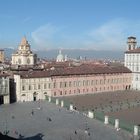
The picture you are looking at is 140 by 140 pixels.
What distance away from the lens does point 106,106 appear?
55219mm

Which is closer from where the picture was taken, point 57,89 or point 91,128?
point 91,128

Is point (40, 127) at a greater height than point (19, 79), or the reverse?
point (19, 79)

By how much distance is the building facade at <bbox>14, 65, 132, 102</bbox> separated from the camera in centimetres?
6294

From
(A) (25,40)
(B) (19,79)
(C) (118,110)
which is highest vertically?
(A) (25,40)

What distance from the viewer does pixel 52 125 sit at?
41.2m

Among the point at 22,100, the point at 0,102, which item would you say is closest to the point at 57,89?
the point at 22,100

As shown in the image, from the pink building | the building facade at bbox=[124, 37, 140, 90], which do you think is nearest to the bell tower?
the building facade at bbox=[124, 37, 140, 90]

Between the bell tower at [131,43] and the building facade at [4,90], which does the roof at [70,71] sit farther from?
the bell tower at [131,43]

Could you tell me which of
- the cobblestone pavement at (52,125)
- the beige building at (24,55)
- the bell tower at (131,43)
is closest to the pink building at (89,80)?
the bell tower at (131,43)

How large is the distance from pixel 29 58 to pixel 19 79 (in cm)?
3321

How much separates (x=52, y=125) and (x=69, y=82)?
1137 inches

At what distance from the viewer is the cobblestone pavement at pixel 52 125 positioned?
35.9 m

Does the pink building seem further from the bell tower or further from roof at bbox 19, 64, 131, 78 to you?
the bell tower

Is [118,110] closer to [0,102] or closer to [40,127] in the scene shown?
[40,127]
